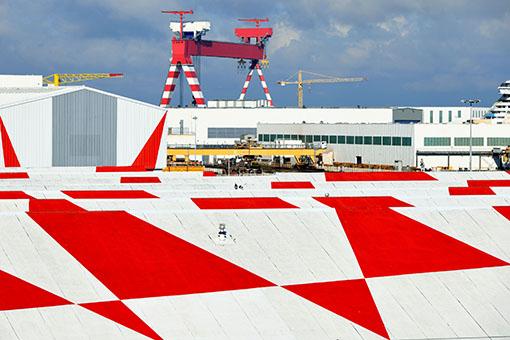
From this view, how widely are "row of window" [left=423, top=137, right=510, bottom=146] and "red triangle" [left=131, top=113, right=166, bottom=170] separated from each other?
31.4m

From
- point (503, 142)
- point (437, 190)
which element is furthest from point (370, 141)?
point (437, 190)

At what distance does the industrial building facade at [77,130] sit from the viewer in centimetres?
7200

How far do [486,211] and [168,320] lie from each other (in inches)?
643

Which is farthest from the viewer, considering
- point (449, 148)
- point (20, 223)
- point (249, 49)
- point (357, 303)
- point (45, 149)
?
point (249, 49)

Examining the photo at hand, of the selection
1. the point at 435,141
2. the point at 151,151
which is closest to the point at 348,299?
the point at 151,151

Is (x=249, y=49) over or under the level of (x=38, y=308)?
over

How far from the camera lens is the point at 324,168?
353 ft

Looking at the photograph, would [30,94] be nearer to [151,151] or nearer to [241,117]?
[151,151]

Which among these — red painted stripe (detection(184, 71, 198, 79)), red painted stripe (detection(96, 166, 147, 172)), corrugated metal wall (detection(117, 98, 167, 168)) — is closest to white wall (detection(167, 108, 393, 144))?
red painted stripe (detection(184, 71, 198, 79))

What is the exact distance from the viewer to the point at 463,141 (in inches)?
3930

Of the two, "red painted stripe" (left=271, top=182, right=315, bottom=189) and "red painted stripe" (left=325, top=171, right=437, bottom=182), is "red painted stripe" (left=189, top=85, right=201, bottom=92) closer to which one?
"red painted stripe" (left=325, top=171, right=437, bottom=182)

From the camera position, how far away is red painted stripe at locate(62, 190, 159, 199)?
156 ft

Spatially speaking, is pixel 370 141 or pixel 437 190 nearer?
pixel 437 190

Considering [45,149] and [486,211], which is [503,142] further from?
[486,211]
